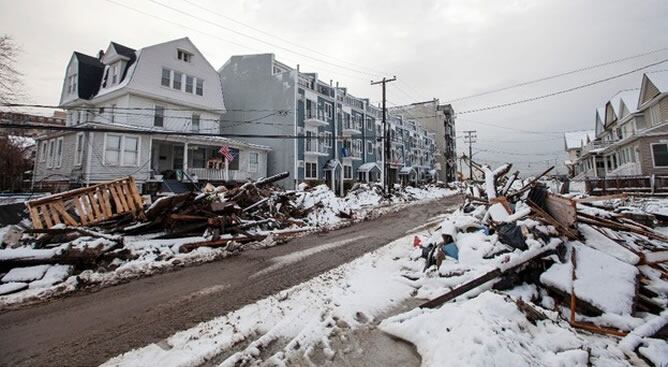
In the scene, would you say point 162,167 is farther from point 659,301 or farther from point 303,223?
point 659,301

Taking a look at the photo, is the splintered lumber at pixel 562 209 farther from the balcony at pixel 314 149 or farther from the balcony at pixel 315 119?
the balcony at pixel 315 119

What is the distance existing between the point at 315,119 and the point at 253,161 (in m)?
7.98

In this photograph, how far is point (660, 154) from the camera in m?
23.5

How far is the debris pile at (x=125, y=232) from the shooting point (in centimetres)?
607

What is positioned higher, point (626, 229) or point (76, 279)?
point (626, 229)

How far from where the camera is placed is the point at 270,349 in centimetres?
335

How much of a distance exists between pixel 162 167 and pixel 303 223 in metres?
15.7

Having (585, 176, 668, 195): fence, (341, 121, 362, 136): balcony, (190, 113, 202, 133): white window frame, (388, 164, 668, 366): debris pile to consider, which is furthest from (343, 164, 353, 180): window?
(388, 164, 668, 366): debris pile

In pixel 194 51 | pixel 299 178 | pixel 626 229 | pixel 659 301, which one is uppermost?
pixel 194 51

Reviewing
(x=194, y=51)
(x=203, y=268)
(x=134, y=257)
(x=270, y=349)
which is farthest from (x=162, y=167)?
(x=270, y=349)

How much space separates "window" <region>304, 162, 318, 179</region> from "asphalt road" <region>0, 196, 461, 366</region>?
→ 21654 mm

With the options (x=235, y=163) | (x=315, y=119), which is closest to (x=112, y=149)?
(x=235, y=163)

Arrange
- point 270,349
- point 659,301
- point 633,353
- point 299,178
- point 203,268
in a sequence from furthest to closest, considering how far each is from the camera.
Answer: point 299,178 → point 203,268 → point 659,301 → point 270,349 → point 633,353

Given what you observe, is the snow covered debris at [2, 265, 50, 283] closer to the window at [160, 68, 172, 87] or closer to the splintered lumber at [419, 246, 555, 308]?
the splintered lumber at [419, 246, 555, 308]
